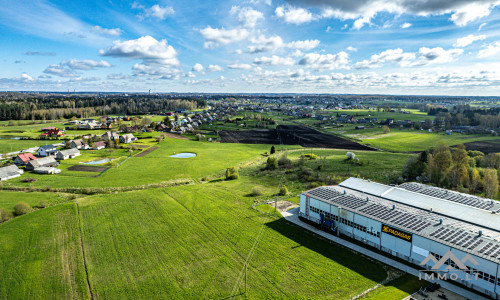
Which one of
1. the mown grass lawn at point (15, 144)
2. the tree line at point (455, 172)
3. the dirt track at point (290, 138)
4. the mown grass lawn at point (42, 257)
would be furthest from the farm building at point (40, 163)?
the tree line at point (455, 172)

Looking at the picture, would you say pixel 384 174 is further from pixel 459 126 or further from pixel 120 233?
pixel 459 126

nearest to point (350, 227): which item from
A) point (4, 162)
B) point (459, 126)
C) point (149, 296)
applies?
point (149, 296)

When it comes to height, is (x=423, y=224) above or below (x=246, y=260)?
above

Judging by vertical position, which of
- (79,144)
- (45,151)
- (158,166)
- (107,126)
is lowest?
(158,166)

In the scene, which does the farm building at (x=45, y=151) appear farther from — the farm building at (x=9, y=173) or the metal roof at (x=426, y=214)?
the metal roof at (x=426, y=214)

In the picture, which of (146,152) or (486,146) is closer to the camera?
(146,152)

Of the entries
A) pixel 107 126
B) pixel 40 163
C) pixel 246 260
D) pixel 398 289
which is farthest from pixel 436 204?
pixel 107 126

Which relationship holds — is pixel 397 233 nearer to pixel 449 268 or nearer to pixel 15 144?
pixel 449 268
